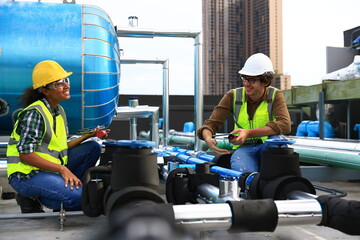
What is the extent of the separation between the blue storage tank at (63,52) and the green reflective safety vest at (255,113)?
1340mm

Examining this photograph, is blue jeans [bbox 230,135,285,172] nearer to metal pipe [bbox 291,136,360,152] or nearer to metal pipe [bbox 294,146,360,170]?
metal pipe [bbox 294,146,360,170]

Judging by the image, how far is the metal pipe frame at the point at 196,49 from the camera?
4260mm

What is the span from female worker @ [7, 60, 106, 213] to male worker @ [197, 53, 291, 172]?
3.09 ft

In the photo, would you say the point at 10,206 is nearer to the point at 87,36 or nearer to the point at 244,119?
the point at 87,36

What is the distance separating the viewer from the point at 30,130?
2.46m

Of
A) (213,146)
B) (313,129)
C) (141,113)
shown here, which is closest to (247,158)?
(213,146)

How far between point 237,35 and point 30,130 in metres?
33.4

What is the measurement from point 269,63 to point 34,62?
1.99m

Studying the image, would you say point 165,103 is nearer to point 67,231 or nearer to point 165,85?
point 165,85

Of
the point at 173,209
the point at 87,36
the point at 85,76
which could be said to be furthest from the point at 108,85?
the point at 173,209

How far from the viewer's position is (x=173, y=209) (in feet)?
3.54

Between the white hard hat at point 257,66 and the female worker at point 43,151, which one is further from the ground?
the white hard hat at point 257,66

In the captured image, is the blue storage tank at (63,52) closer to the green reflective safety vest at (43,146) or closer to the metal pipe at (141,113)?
the green reflective safety vest at (43,146)

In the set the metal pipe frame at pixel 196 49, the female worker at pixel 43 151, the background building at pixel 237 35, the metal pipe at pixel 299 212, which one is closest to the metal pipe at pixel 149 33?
the metal pipe frame at pixel 196 49
